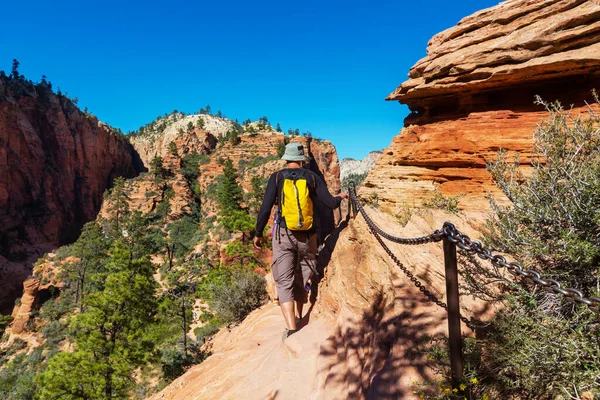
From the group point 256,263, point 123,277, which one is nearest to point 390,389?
point 123,277

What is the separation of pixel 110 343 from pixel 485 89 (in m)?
14.0

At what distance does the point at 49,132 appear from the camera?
5469 centimetres

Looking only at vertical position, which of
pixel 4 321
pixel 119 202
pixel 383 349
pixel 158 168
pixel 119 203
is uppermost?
pixel 158 168

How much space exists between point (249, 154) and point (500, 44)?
164ft

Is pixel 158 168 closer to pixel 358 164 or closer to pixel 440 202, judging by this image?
pixel 440 202

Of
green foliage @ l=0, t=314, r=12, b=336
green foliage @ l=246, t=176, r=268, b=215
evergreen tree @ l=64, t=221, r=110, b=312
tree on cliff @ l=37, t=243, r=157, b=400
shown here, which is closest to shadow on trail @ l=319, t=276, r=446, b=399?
tree on cliff @ l=37, t=243, r=157, b=400

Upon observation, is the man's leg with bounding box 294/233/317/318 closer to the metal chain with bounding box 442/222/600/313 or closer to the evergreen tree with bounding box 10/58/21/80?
the metal chain with bounding box 442/222/600/313

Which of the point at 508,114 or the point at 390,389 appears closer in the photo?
the point at 390,389

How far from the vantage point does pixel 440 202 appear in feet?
18.7

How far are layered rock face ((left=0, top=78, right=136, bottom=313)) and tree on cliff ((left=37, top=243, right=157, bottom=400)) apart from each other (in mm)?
34762

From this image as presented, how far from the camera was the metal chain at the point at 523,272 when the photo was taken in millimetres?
1078

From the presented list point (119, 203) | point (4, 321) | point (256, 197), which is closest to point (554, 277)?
point (256, 197)

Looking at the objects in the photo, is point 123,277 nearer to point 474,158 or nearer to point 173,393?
point 173,393

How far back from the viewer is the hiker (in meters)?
3.69
